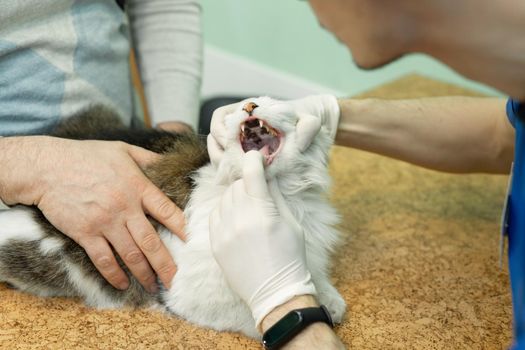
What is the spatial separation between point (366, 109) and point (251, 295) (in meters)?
0.59

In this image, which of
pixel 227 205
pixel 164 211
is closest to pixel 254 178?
pixel 227 205

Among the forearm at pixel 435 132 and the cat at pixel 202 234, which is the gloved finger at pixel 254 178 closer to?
the cat at pixel 202 234

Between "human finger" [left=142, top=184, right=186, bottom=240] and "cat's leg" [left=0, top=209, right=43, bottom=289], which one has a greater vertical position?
"human finger" [left=142, top=184, right=186, bottom=240]

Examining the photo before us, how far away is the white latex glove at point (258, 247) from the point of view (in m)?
0.93

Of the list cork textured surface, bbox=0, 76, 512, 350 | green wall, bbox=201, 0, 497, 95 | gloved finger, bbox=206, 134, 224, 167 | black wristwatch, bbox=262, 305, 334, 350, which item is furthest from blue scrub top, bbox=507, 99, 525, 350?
green wall, bbox=201, 0, 497, 95

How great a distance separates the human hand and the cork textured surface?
0.11 m

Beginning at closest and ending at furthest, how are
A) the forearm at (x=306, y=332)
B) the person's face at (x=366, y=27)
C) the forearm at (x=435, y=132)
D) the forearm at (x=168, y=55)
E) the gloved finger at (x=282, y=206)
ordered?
the person's face at (x=366, y=27) → the forearm at (x=306, y=332) → the gloved finger at (x=282, y=206) → the forearm at (x=435, y=132) → the forearm at (x=168, y=55)

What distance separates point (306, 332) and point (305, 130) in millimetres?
358

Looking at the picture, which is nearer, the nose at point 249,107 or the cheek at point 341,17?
the cheek at point 341,17

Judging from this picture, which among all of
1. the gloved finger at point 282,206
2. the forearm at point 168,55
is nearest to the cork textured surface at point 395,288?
the gloved finger at point 282,206

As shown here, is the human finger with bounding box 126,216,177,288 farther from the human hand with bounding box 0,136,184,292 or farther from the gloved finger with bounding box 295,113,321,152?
the gloved finger with bounding box 295,113,321,152

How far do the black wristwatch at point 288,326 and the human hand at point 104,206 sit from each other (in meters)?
0.26

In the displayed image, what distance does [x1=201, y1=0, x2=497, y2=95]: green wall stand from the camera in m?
2.54

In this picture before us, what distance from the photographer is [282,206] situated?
3.35 ft
